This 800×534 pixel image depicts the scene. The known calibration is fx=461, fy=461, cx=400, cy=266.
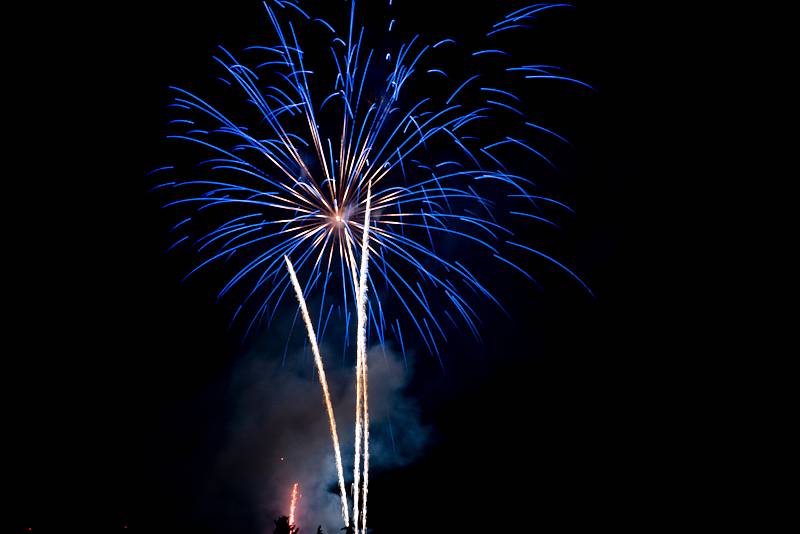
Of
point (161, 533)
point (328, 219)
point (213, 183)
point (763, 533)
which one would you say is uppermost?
point (161, 533)

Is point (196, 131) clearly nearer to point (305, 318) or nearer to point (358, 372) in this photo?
point (305, 318)

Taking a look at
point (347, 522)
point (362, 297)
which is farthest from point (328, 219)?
point (347, 522)

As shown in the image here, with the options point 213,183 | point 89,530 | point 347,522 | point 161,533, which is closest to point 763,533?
point 347,522

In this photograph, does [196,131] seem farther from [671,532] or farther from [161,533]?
[671,532]

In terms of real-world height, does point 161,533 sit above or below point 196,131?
above

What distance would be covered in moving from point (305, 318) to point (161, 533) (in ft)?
94.5

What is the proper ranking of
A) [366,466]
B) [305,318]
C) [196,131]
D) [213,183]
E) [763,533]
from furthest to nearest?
[763,533] < [366,466] < [305,318] < [213,183] < [196,131]

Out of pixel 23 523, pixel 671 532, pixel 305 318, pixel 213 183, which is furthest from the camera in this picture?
pixel 671 532

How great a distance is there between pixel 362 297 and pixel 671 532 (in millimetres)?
31589

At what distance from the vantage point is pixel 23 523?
18297 millimetres

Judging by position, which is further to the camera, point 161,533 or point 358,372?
point 161,533

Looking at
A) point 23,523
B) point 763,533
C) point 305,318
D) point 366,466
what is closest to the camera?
point 305,318

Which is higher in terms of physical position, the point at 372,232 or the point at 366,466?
the point at 372,232

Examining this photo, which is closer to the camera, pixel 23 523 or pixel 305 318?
pixel 305 318
